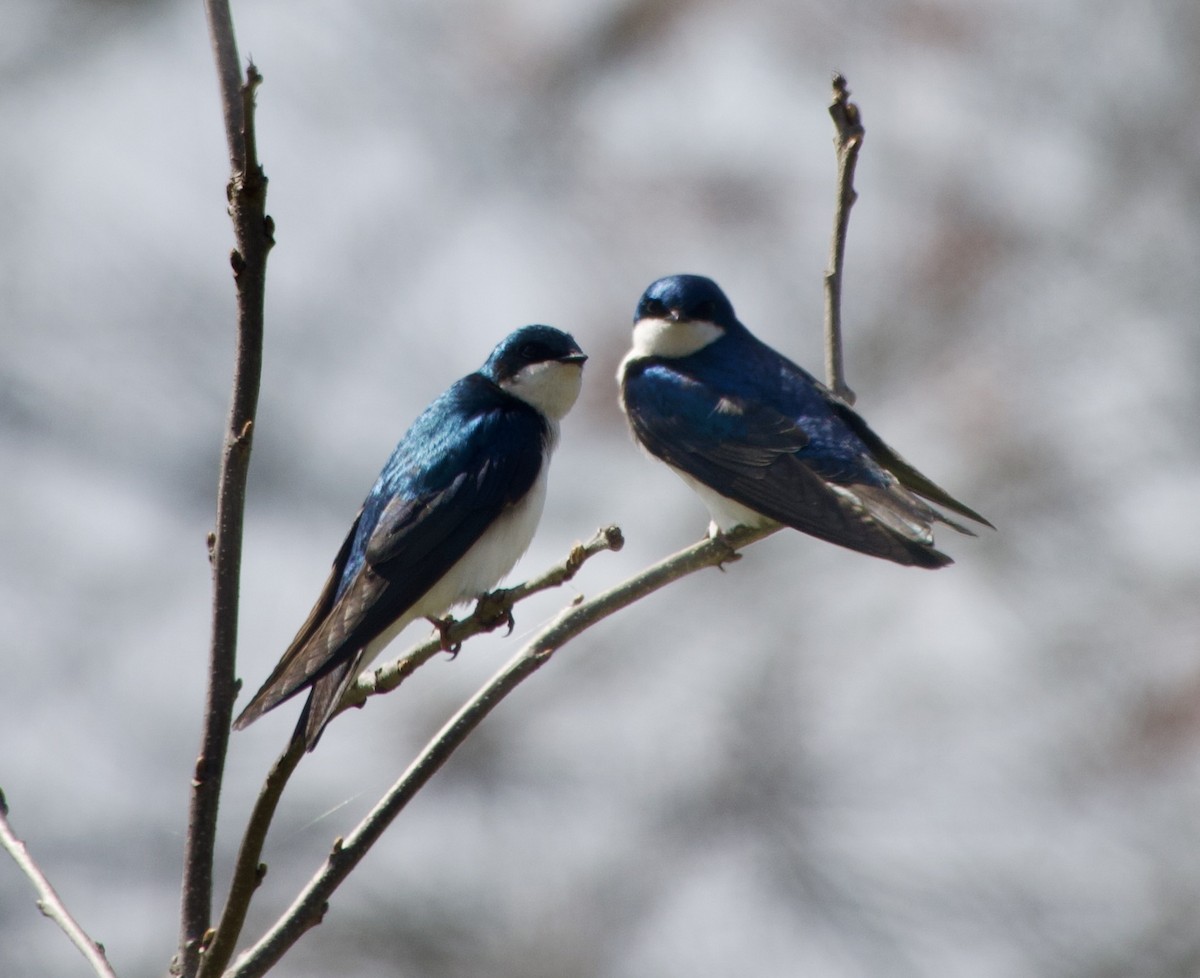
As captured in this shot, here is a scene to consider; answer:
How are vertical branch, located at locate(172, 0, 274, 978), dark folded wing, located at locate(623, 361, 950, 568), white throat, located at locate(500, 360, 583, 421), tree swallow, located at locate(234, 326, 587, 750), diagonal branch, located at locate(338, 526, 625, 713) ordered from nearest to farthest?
vertical branch, located at locate(172, 0, 274, 978)
diagonal branch, located at locate(338, 526, 625, 713)
tree swallow, located at locate(234, 326, 587, 750)
dark folded wing, located at locate(623, 361, 950, 568)
white throat, located at locate(500, 360, 583, 421)

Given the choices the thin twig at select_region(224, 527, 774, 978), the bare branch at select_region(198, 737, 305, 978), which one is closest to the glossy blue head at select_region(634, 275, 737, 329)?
the thin twig at select_region(224, 527, 774, 978)

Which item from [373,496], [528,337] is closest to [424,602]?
[373,496]

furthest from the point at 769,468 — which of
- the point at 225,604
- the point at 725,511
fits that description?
the point at 225,604

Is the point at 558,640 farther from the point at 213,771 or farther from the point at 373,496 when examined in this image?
the point at 373,496

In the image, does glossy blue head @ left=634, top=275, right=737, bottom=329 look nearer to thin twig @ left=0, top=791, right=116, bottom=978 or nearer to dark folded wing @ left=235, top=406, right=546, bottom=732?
dark folded wing @ left=235, top=406, right=546, bottom=732

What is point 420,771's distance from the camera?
A: 1541mm

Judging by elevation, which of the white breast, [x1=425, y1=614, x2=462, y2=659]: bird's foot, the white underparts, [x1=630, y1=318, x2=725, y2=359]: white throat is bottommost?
[x1=425, y1=614, x2=462, y2=659]: bird's foot

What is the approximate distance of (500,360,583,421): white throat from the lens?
3480 millimetres

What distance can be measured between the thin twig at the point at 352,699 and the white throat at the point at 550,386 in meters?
1.11

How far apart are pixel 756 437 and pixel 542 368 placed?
1.78 ft

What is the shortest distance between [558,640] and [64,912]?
23.6 inches

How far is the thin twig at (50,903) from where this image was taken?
146 cm

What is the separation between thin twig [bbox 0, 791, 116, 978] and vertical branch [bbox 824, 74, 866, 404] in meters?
1.30

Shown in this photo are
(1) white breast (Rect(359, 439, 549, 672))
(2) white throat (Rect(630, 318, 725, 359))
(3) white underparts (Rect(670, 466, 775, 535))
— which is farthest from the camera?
(2) white throat (Rect(630, 318, 725, 359))
